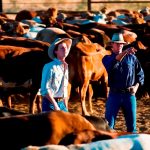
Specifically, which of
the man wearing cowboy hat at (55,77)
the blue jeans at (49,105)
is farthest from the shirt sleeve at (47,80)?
the blue jeans at (49,105)

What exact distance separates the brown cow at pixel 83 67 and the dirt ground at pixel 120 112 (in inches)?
11.7

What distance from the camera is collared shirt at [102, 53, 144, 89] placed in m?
7.51

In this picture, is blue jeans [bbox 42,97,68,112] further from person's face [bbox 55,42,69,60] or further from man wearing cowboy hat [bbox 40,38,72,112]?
person's face [bbox 55,42,69,60]

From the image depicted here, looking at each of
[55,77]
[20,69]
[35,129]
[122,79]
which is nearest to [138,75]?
[122,79]

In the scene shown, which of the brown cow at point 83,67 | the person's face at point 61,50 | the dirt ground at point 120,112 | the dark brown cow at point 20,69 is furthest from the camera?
the brown cow at point 83,67

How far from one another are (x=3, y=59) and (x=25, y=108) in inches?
52.8

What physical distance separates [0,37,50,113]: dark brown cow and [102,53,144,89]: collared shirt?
A: 3.94 m

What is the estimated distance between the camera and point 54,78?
266 inches

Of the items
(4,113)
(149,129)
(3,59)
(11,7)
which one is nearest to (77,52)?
(3,59)

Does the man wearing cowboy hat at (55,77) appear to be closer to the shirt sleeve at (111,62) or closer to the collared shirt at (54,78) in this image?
the collared shirt at (54,78)

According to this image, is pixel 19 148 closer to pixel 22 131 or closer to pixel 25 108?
pixel 22 131

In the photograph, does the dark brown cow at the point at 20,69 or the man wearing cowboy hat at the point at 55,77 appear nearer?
the man wearing cowboy hat at the point at 55,77

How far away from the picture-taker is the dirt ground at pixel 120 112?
33.8ft

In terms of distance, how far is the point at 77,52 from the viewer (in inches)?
463
